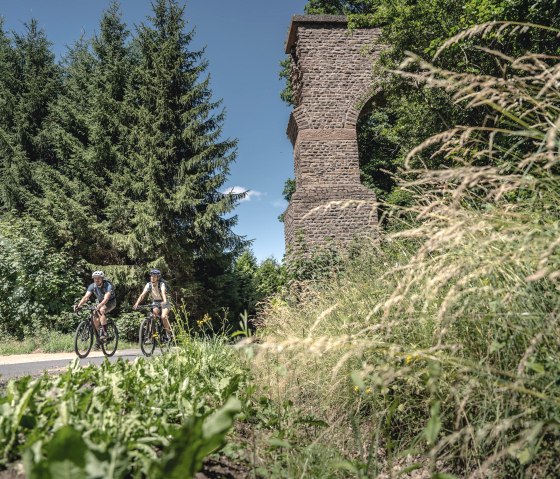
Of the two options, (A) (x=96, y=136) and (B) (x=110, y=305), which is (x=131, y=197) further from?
(B) (x=110, y=305)

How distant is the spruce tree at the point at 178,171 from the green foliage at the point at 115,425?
11.0 metres

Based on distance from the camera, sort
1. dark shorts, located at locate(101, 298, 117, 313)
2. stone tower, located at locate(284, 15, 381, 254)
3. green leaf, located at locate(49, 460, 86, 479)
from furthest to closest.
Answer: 1. stone tower, located at locate(284, 15, 381, 254)
2. dark shorts, located at locate(101, 298, 117, 313)
3. green leaf, located at locate(49, 460, 86, 479)

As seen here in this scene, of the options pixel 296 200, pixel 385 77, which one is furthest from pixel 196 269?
pixel 385 77

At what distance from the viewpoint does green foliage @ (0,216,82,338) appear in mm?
12656

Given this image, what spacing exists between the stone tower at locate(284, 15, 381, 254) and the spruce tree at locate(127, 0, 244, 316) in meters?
2.94

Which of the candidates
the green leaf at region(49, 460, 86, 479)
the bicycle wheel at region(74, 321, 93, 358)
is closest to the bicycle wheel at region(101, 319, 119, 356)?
the bicycle wheel at region(74, 321, 93, 358)

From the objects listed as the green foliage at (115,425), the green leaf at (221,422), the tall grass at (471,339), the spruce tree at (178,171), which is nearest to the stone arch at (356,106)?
the spruce tree at (178,171)

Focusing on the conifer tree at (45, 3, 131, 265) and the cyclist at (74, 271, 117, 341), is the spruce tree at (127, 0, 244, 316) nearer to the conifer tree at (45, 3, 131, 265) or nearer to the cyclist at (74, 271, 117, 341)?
the conifer tree at (45, 3, 131, 265)

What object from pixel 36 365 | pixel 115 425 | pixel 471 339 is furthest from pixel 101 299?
pixel 471 339

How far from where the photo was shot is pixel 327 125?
12461mm

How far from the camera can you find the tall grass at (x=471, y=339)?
1404 millimetres

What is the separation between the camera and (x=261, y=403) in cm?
255

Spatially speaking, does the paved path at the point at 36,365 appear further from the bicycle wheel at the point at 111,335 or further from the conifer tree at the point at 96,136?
the conifer tree at the point at 96,136

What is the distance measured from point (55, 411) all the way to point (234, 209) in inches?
512
